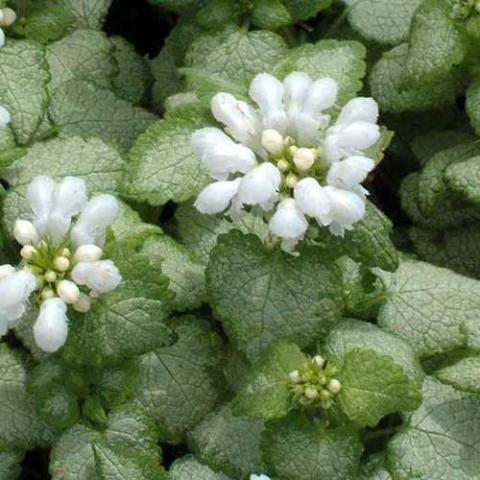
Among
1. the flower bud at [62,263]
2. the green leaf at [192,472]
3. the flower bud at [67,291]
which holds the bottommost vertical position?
the green leaf at [192,472]

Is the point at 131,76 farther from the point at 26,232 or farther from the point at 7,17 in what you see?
the point at 26,232

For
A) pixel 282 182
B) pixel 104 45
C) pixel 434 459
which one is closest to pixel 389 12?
pixel 104 45

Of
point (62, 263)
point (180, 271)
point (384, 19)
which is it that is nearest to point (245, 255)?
point (180, 271)

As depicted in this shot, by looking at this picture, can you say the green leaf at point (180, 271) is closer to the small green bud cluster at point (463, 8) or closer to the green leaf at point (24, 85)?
the green leaf at point (24, 85)

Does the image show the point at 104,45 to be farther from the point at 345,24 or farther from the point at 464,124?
the point at 464,124

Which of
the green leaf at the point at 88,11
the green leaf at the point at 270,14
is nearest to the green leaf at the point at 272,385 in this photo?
the green leaf at the point at 270,14

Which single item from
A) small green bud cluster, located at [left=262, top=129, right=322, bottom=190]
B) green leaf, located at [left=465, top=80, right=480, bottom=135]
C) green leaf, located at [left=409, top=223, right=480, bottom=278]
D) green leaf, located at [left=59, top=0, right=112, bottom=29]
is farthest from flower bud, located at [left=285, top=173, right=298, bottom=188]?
green leaf, located at [left=59, top=0, right=112, bottom=29]

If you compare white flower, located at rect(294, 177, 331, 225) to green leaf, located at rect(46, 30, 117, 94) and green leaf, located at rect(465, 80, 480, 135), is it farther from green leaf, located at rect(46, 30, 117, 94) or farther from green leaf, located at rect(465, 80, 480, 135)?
green leaf, located at rect(46, 30, 117, 94)
